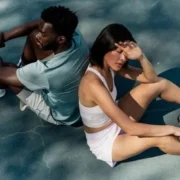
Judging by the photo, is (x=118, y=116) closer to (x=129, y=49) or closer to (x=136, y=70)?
(x=129, y=49)

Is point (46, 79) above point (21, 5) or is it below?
above

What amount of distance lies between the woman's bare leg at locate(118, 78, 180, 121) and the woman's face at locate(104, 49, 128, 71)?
12.2 inches

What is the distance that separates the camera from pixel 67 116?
2.88 m

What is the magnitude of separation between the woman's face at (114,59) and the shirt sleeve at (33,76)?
0.40 meters

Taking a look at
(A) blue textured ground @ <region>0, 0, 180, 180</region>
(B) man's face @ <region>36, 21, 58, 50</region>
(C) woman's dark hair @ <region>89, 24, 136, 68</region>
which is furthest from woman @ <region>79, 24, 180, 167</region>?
(B) man's face @ <region>36, 21, 58, 50</region>

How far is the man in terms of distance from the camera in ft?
8.29

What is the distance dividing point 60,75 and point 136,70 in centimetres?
51

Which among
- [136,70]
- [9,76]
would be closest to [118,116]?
[136,70]

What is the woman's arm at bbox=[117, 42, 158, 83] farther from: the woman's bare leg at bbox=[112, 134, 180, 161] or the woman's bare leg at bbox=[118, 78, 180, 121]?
the woman's bare leg at bbox=[112, 134, 180, 161]

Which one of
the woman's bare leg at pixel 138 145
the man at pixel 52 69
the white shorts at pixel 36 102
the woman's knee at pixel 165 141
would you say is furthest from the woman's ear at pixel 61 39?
the woman's knee at pixel 165 141

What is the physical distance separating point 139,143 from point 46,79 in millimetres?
671

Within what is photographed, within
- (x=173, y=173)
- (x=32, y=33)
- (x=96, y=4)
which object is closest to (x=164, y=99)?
(x=173, y=173)

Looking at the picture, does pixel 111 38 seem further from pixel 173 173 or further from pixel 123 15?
pixel 123 15

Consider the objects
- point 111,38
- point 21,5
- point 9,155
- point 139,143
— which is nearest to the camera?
point 111,38
